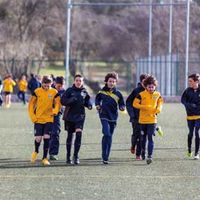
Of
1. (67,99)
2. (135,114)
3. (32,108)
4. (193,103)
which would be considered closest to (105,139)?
(67,99)

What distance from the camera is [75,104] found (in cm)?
1492

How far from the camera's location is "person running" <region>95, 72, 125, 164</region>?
15.0 meters

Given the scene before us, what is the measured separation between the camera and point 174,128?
2459 cm

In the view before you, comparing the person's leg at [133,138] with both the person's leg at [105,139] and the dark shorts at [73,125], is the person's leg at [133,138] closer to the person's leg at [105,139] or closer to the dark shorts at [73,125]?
the person's leg at [105,139]

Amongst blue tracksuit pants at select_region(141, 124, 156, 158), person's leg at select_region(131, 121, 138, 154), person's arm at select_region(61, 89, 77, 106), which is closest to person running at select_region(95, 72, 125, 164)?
person's arm at select_region(61, 89, 77, 106)

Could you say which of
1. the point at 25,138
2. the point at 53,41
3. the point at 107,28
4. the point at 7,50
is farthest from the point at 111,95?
the point at 107,28

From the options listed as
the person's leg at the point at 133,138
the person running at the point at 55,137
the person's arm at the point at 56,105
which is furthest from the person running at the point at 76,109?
the person's leg at the point at 133,138

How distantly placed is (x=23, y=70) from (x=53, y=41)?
15859mm

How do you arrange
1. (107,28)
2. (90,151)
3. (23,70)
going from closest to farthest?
(90,151) → (23,70) → (107,28)

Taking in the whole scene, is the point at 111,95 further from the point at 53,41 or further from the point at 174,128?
the point at 53,41

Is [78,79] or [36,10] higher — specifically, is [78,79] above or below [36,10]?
below

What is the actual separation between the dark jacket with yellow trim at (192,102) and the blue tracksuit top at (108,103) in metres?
1.50

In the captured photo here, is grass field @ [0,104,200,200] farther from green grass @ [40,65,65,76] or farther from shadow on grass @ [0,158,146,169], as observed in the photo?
green grass @ [40,65,65,76]

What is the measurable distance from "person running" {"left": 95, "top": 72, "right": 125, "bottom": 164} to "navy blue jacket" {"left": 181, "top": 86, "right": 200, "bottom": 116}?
1494mm
